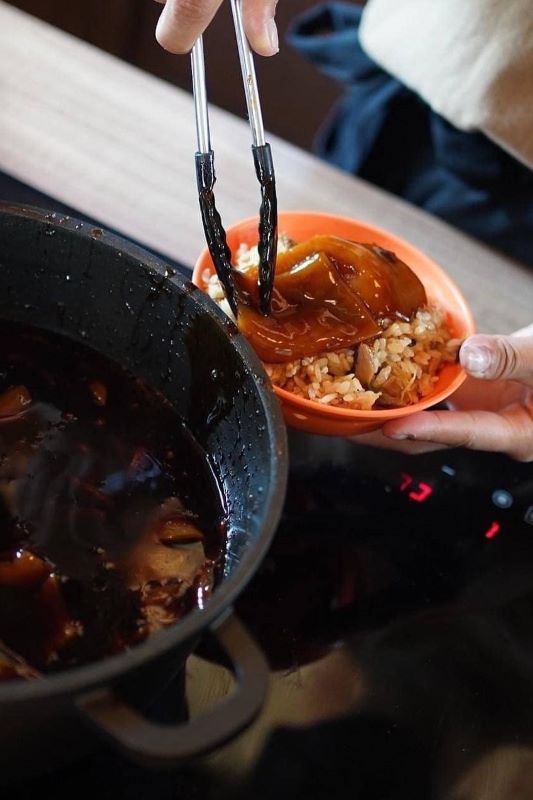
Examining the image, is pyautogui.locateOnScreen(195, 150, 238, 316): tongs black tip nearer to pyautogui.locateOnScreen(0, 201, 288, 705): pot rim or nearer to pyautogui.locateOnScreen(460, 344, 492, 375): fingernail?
pyautogui.locateOnScreen(0, 201, 288, 705): pot rim

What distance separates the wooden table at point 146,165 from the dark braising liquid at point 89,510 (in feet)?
1.17

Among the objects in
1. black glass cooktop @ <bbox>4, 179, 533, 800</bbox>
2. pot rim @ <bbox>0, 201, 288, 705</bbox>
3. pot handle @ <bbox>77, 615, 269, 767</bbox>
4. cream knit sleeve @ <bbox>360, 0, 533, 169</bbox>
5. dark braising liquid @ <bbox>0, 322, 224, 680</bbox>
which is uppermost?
cream knit sleeve @ <bbox>360, 0, 533, 169</bbox>

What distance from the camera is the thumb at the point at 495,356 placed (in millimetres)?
854

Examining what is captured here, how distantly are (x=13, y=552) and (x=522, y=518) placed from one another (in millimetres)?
579

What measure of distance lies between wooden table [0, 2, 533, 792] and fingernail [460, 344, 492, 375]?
0.29m

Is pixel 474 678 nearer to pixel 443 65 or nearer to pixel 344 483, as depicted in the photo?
pixel 344 483

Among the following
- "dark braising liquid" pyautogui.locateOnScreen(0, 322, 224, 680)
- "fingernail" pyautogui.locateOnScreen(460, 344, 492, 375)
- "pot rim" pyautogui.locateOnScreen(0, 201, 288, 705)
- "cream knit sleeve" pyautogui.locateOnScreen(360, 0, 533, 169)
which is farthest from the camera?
"cream knit sleeve" pyautogui.locateOnScreen(360, 0, 533, 169)

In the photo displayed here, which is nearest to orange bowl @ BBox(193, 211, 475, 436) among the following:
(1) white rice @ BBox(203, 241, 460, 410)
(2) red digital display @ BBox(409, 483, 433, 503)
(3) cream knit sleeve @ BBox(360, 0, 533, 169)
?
(1) white rice @ BBox(203, 241, 460, 410)

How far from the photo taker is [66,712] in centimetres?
45

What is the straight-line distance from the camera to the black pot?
0.44 m

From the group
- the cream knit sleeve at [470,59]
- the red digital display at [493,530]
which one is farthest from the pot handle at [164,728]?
the cream knit sleeve at [470,59]

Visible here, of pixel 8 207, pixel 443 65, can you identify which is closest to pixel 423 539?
pixel 8 207

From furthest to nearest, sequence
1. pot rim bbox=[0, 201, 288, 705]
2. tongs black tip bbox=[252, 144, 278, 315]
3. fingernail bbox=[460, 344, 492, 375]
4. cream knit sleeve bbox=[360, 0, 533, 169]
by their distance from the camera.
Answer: cream knit sleeve bbox=[360, 0, 533, 169] → fingernail bbox=[460, 344, 492, 375] → tongs black tip bbox=[252, 144, 278, 315] → pot rim bbox=[0, 201, 288, 705]

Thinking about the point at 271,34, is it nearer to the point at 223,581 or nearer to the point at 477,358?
the point at 477,358
